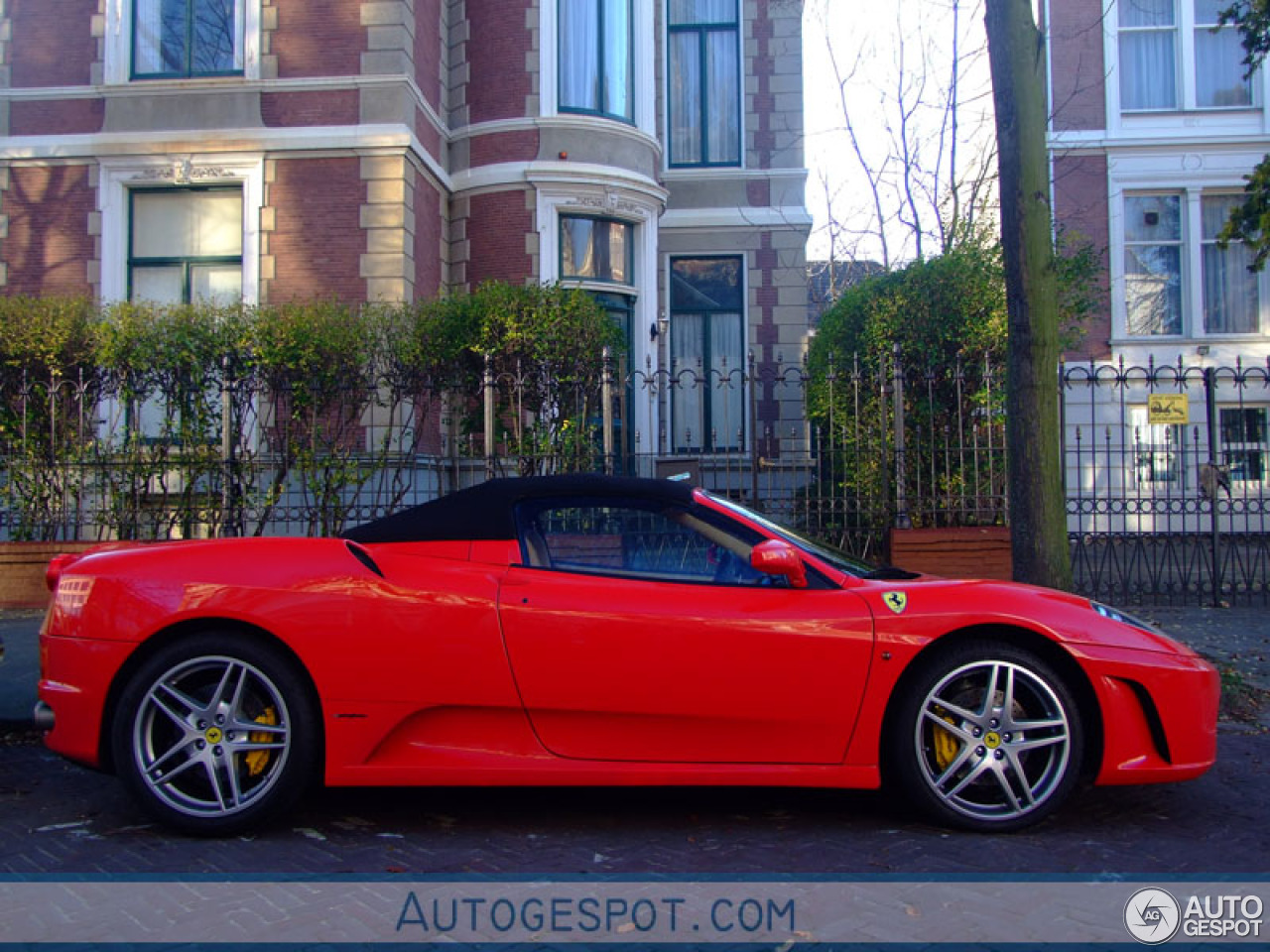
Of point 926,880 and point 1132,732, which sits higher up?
point 1132,732

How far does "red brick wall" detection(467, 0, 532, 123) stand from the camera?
1452 centimetres

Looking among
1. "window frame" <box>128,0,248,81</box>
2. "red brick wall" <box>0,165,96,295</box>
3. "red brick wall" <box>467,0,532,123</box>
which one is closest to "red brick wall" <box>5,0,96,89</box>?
"window frame" <box>128,0,248,81</box>

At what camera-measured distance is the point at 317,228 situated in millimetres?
13188

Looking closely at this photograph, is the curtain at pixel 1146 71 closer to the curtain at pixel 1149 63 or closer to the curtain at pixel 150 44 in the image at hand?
the curtain at pixel 1149 63

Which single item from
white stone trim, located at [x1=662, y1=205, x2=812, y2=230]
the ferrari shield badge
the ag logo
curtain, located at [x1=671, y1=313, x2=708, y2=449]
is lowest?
the ag logo

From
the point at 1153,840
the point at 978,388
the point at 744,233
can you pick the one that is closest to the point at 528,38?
the point at 744,233

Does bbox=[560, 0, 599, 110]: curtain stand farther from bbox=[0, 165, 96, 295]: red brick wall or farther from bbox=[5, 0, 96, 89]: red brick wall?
bbox=[0, 165, 96, 295]: red brick wall

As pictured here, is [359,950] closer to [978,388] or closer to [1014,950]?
[1014,950]

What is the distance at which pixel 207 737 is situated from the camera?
13.3 feet

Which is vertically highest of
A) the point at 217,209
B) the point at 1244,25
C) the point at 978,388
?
the point at 1244,25

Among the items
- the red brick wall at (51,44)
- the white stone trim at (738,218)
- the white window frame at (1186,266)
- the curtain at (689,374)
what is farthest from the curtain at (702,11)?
the red brick wall at (51,44)

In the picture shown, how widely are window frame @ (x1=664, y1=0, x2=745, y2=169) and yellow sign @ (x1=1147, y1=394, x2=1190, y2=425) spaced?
30.9 ft

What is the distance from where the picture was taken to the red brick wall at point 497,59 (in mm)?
14523

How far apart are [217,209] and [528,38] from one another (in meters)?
4.95
